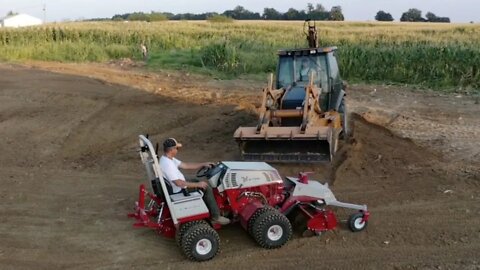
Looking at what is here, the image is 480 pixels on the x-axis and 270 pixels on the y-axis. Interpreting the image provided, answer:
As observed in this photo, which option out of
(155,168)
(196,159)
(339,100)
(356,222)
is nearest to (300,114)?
(339,100)

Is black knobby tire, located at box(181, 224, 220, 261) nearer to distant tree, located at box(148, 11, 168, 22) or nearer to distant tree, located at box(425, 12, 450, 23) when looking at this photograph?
distant tree, located at box(148, 11, 168, 22)

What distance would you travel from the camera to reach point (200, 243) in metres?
6.86

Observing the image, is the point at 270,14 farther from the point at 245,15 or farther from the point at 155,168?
the point at 155,168

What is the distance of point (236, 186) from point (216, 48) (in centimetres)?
1862

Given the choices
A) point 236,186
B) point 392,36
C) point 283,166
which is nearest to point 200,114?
point 283,166

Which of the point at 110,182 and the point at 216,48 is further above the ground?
the point at 216,48

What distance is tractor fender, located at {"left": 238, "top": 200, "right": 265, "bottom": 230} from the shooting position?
7184 mm

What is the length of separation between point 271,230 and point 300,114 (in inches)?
156

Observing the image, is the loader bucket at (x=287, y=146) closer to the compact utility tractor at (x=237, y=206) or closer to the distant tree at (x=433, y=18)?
the compact utility tractor at (x=237, y=206)

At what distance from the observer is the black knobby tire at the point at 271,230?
7.00 m

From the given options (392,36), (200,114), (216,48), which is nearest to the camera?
(200,114)

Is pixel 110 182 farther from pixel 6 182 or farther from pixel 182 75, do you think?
pixel 182 75

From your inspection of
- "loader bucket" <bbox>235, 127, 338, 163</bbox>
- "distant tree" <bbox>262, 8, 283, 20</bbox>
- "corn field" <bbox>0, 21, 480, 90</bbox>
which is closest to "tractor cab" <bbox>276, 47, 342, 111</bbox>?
"loader bucket" <bbox>235, 127, 338, 163</bbox>

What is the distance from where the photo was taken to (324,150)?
10.3 meters
